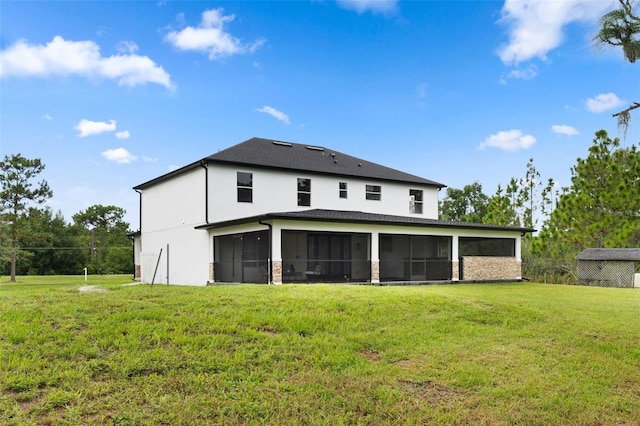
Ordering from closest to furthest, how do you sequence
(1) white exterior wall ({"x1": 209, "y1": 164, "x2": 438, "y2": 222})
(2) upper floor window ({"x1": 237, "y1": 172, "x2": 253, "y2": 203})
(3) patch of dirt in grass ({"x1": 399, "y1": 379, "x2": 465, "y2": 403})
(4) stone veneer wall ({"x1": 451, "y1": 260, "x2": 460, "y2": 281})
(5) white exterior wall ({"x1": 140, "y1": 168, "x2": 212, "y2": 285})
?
(3) patch of dirt in grass ({"x1": 399, "y1": 379, "x2": 465, "y2": 403}) < (1) white exterior wall ({"x1": 209, "y1": 164, "x2": 438, "y2": 222}) < (5) white exterior wall ({"x1": 140, "y1": 168, "x2": 212, "y2": 285}) < (2) upper floor window ({"x1": 237, "y1": 172, "x2": 253, "y2": 203}) < (4) stone veneer wall ({"x1": 451, "y1": 260, "x2": 460, "y2": 281})

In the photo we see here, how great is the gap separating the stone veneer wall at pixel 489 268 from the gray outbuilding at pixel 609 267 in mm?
3191

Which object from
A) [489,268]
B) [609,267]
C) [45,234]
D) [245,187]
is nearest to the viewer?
[245,187]

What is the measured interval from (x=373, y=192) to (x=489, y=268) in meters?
6.39

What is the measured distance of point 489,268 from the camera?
21.2 m

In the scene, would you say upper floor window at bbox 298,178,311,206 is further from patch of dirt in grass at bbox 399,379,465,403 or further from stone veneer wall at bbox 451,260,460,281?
patch of dirt in grass at bbox 399,379,465,403

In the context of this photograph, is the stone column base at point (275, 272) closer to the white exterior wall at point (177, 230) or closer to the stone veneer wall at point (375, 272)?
the stone veneer wall at point (375, 272)

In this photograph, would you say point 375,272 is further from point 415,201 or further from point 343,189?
point 415,201

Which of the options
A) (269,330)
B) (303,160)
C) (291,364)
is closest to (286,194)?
(303,160)

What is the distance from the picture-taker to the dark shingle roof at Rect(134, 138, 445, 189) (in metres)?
19.8

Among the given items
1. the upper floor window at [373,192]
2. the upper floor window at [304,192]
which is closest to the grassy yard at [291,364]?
the upper floor window at [304,192]

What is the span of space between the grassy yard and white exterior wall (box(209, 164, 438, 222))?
10238 millimetres

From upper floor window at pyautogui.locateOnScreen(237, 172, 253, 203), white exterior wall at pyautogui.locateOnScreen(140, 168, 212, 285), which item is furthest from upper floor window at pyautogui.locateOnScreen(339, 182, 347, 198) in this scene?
white exterior wall at pyautogui.locateOnScreen(140, 168, 212, 285)

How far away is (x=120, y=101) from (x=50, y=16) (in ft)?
21.6

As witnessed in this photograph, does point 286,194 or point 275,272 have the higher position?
point 286,194
